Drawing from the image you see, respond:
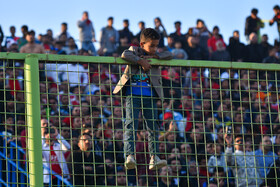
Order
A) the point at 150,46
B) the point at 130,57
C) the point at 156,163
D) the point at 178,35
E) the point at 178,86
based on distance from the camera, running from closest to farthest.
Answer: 1. the point at 130,57
2. the point at 156,163
3. the point at 150,46
4. the point at 178,86
5. the point at 178,35

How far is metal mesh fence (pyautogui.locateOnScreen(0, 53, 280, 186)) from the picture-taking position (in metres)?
7.48

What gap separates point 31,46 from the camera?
1822 centimetres

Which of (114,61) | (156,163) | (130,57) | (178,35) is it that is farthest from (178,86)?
(114,61)

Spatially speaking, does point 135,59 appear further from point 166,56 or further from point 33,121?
point 33,121

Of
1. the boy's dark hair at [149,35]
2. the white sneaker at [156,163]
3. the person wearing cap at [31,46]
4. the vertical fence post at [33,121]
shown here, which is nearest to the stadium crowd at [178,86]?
the person wearing cap at [31,46]

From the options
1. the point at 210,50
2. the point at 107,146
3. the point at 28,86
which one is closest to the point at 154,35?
the point at 28,86

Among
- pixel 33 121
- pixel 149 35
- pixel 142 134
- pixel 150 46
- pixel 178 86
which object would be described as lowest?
pixel 142 134

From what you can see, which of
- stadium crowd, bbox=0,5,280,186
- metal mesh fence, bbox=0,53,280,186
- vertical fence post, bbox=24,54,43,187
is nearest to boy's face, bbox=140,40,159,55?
metal mesh fence, bbox=0,53,280,186

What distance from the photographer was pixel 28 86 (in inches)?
276

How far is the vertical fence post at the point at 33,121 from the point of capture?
6836mm

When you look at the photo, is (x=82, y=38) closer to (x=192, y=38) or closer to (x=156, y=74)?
(x=192, y=38)

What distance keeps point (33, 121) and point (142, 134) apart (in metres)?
6.82

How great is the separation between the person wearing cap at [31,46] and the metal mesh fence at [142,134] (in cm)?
70

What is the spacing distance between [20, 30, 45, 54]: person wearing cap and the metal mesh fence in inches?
27.7
